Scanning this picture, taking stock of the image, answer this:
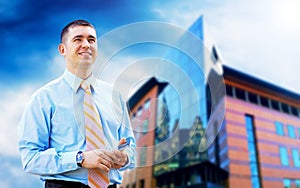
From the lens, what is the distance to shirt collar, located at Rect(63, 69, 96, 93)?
554 mm

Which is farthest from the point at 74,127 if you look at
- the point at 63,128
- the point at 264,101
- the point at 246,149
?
the point at 264,101

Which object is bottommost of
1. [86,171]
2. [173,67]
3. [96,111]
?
[86,171]

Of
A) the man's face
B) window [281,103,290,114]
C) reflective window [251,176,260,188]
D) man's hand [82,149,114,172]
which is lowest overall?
man's hand [82,149,114,172]

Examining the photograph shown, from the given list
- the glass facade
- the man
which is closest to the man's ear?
the man

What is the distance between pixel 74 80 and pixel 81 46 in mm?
77

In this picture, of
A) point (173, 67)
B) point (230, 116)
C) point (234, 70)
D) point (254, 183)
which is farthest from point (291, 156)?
point (173, 67)

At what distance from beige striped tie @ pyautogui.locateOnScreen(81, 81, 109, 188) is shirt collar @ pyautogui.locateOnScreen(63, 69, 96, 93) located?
0.08 ft

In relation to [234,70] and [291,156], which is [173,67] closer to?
[234,70]

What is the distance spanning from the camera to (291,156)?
32.1 ft

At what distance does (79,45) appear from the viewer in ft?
1.74

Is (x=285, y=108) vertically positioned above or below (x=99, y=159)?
above

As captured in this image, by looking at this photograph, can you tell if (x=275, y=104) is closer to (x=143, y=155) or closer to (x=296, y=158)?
(x=296, y=158)

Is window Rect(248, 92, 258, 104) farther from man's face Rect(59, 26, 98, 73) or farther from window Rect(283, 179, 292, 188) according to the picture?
man's face Rect(59, 26, 98, 73)

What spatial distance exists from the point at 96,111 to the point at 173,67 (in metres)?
0.18
